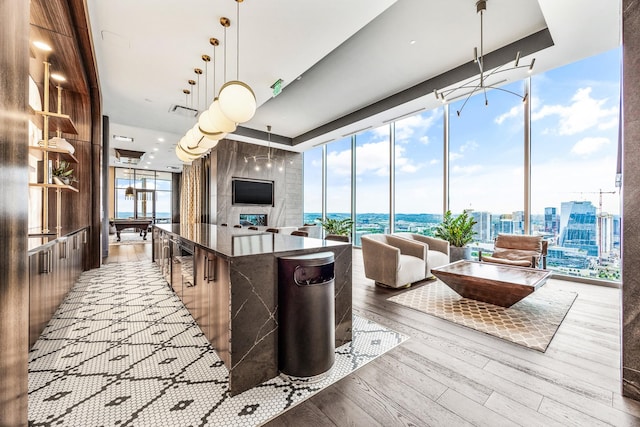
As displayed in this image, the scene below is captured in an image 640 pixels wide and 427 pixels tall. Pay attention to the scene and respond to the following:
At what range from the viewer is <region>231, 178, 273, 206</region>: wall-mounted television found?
7918 mm

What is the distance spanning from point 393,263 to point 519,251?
7.67 ft

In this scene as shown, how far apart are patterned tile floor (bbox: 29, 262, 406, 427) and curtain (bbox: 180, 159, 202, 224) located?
6.10m

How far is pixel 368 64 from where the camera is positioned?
4.31 metres

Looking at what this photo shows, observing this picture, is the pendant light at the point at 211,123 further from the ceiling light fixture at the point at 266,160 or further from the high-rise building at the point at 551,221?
the high-rise building at the point at 551,221

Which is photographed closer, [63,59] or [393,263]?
[63,59]

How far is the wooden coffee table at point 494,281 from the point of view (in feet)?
9.22

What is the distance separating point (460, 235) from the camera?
524cm

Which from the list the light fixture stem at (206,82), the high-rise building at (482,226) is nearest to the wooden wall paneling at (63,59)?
the light fixture stem at (206,82)

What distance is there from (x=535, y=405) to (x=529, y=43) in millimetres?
4217

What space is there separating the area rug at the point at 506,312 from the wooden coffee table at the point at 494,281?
0.43ft

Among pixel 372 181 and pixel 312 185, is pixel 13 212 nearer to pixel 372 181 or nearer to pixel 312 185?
pixel 372 181

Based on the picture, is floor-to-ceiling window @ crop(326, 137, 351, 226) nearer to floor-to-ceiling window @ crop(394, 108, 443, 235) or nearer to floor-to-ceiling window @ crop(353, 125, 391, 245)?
floor-to-ceiling window @ crop(353, 125, 391, 245)

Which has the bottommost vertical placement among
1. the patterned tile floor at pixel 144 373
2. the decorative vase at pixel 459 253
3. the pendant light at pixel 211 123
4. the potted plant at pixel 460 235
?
the patterned tile floor at pixel 144 373

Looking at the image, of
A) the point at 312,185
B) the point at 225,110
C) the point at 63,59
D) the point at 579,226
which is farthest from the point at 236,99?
the point at 312,185
